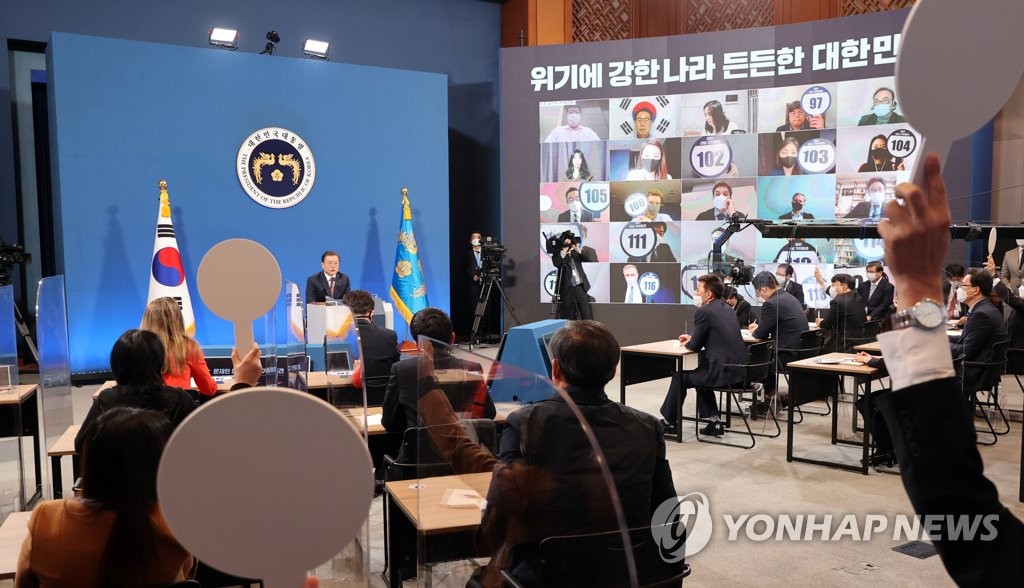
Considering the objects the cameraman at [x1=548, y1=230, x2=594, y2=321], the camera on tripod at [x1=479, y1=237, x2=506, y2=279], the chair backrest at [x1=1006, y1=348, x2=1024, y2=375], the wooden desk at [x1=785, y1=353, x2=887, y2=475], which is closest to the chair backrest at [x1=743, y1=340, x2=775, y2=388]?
the wooden desk at [x1=785, y1=353, x2=887, y2=475]

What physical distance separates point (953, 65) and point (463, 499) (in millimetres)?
1413

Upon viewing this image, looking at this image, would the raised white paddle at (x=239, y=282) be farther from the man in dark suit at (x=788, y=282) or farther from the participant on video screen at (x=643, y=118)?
the participant on video screen at (x=643, y=118)

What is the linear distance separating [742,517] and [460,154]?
8505mm

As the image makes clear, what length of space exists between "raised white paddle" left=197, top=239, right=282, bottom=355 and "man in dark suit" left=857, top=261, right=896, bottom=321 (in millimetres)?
6702

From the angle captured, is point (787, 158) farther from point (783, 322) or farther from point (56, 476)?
point (56, 476)

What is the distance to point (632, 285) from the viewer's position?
10.5 meters

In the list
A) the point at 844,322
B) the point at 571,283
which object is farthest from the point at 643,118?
the point at 844,322

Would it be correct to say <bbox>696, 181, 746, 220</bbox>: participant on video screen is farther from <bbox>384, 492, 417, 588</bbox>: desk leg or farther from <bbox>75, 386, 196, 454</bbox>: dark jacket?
<bbox>75, 386, 196, 454</bbox>: dark jacket

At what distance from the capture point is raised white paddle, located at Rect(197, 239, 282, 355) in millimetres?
2688

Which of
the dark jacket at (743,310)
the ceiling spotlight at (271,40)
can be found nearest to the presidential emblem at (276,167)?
the ceiling spotlight at (271,40)

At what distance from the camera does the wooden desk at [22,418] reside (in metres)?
4.38

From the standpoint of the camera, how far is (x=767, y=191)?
32.7ft

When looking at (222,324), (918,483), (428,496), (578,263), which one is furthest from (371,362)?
(578,263)

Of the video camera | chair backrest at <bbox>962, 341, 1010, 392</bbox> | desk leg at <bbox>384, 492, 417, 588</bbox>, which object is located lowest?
desk leg at <bbox>384, 492, 417, 588</bbox>
